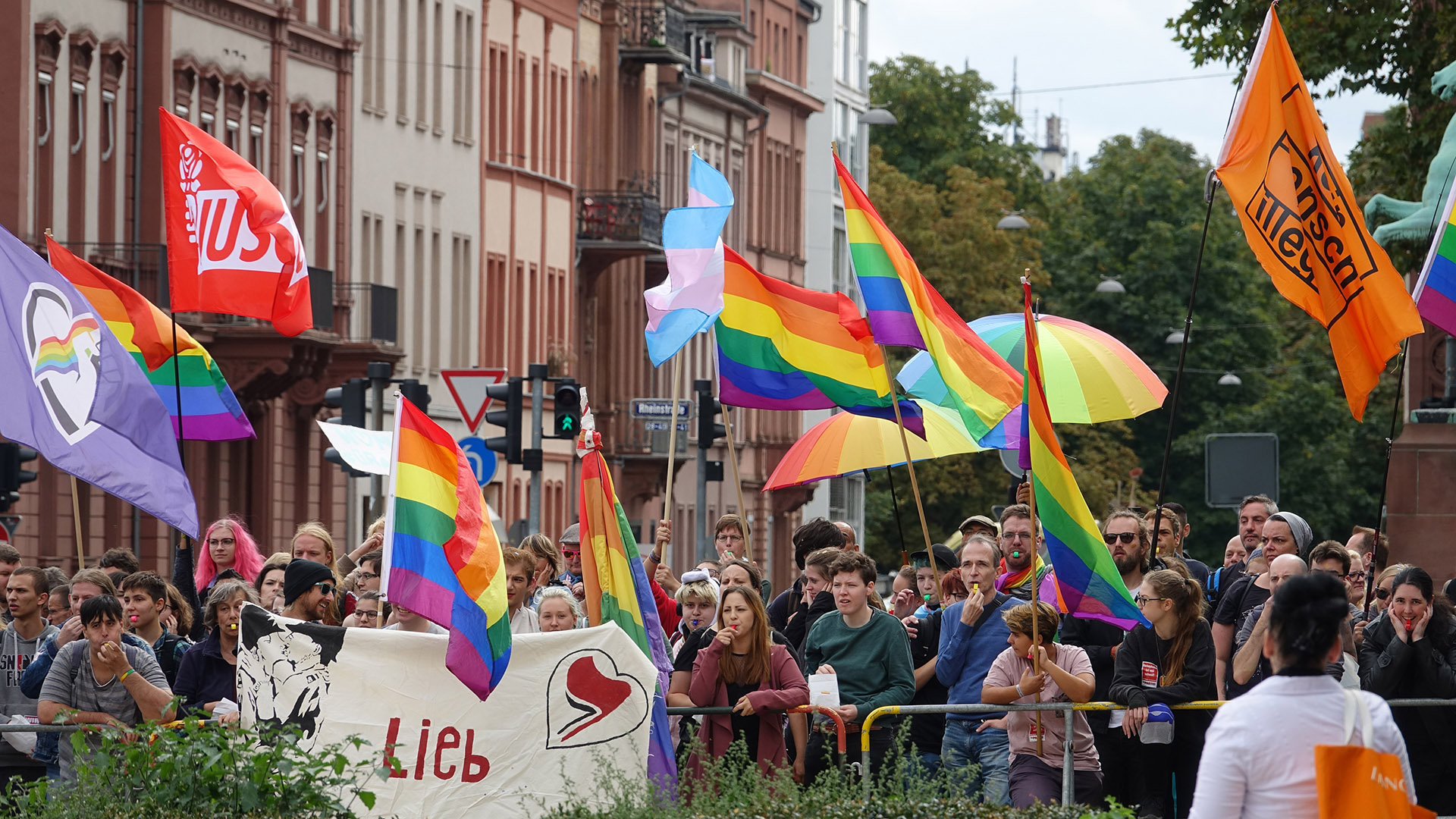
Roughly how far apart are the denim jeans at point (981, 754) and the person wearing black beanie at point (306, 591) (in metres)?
2.96

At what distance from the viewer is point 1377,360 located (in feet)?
49.0

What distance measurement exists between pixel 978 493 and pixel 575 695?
191ft

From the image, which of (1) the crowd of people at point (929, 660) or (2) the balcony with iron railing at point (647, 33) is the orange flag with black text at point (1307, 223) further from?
(2) the balcony with iron railing at point (647, 33)

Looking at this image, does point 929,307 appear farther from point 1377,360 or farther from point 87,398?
point 87,398

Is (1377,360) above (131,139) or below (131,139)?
below

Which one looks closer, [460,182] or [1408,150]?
[1408,150]

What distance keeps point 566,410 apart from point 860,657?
39.5ft

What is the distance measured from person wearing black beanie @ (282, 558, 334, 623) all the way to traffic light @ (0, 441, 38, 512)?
12.7 metres

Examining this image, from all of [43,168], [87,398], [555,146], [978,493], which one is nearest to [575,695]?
[87,398]

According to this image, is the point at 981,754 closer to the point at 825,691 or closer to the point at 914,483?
the point at 825,691

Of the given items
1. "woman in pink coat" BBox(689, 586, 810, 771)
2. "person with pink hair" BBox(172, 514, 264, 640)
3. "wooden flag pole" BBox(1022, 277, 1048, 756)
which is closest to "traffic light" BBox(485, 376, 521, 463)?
"person with pink hair" BBox(172, 514, 264, 640)

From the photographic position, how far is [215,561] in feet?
54.1

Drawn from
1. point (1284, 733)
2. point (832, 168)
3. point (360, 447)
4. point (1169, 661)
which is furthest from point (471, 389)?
point (832, 168)

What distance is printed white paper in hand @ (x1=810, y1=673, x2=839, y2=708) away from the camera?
43.0 ft
